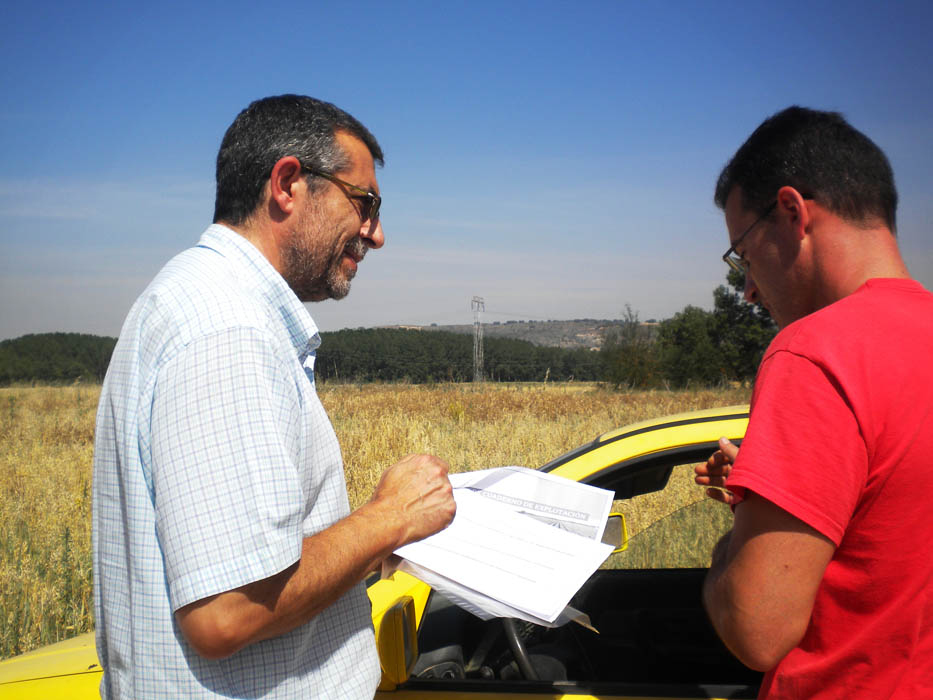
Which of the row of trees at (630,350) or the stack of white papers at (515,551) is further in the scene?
the row of trees at (630,350)

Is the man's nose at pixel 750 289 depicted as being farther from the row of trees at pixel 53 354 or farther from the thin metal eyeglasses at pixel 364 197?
the row of trees at pixel 53 354

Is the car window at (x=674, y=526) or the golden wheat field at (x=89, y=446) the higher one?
the car window at (x=674, y=526)

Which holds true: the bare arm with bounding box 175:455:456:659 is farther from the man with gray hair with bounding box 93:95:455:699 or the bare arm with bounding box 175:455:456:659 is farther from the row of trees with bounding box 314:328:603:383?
the row of trees with bounding box 314:328:603:383

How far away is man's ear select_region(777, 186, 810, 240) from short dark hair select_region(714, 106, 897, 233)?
0.02 meters

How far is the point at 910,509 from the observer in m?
0.97

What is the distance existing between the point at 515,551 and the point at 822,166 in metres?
0.89

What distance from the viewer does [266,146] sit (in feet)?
4.58

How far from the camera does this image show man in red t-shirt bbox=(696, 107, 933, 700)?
0.94 meters

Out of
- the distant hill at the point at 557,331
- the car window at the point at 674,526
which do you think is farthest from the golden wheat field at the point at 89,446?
the distant hill at the point at 557,331

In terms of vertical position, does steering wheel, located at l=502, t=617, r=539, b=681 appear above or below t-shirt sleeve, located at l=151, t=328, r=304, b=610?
below

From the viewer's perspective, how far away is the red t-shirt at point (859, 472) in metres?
0.94

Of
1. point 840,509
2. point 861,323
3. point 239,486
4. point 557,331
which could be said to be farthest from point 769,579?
point 557,331

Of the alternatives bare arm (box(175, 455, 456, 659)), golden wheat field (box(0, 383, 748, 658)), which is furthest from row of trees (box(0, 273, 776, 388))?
bare arm (box(175, 455, 456, 659))

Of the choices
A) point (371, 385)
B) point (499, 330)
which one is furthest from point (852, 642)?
point (499, 330)
